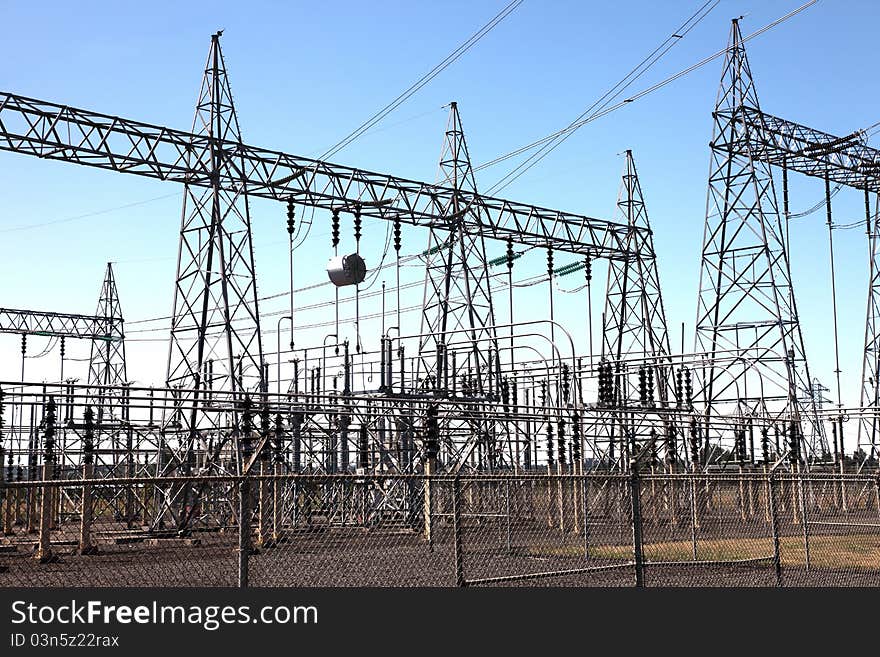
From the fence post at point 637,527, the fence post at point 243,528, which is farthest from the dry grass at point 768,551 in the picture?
the fence post at point 243,528

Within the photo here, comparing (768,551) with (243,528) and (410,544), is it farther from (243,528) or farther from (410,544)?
(243,528)

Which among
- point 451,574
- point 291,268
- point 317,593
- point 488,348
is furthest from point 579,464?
point 317,593

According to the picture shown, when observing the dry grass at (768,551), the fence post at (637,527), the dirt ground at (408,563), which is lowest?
the dry grass at (768,551)

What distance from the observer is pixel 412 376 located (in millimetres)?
28438

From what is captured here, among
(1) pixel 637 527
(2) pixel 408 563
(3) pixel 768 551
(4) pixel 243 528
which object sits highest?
(4) pixel 243 528

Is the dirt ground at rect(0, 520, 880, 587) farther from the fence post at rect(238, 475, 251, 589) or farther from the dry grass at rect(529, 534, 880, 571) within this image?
the fence post at rect(238, 475, 251, 589)

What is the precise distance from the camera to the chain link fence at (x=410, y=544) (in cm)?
1238

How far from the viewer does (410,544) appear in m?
18.8

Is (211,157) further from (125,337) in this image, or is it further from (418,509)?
(125,337)

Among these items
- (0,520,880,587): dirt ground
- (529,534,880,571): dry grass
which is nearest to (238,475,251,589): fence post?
(0,520,880,587): dirt ground

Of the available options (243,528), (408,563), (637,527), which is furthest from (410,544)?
(243,528)

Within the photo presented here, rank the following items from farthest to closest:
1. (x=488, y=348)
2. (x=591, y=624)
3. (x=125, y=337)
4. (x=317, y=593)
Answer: (x=125, y=337)
(x=488, y=348)
(x=591, y=624)
(x=317, y=593)

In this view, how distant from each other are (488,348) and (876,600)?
59.3 ft

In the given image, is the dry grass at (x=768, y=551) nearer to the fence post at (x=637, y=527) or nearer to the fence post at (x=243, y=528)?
the fence post at (x=637, y=527)
